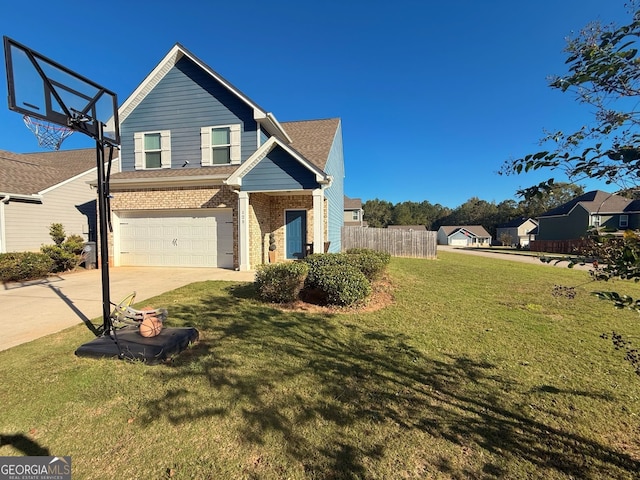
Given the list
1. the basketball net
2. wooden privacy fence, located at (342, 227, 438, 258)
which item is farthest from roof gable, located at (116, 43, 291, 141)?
wooden privacy fence, located at (342, 227, 438, 258)

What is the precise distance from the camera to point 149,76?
38.1 feet

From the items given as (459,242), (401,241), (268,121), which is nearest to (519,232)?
(459,242)

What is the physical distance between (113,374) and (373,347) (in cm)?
334

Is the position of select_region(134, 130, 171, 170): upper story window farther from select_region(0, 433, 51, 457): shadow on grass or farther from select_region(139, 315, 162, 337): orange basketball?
select_region(0, 433, 51, 457): shadow on grass

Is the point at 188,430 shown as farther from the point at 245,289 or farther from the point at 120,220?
the point at 120,220

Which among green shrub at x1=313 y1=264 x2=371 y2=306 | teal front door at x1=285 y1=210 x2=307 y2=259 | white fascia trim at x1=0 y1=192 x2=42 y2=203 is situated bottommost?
green shrub at x1=313 y1=264 x2=371 y2=306

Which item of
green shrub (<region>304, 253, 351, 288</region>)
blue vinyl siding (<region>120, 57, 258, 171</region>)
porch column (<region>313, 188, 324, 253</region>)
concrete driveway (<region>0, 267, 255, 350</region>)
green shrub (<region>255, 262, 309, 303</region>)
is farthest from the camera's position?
blue vinyl siding (<region>120, 57, 258, 171</region>)

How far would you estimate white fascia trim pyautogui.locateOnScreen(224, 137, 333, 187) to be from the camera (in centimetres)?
966

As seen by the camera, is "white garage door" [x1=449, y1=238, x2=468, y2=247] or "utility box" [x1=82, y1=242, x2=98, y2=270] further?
"white garage door" [x1=449, y1=238, x2=468, y2=247]

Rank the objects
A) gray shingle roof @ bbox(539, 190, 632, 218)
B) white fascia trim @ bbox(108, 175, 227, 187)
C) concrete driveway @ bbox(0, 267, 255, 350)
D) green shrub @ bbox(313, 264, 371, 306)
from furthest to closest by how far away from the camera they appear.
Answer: gray shingle roof @ bbox(539, 190, 632, 218) → white fascia trim @ bbox(108, 175, 227, 187) → green shrub @ bbox(313, 264, 371, 306) → concrete driveway @ bbox(0, 267, 255, 350)

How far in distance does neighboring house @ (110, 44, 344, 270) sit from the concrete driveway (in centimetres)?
107

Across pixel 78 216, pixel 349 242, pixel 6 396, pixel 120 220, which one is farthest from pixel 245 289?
pixel 78 216

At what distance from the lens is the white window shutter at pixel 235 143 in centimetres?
1137

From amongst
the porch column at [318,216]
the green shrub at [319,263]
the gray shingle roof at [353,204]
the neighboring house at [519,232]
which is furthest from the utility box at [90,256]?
the neighboring house at [519,232]
